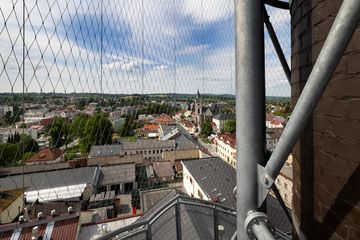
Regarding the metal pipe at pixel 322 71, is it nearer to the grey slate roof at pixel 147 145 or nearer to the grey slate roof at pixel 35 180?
the grey slate roof at pixel 35 180

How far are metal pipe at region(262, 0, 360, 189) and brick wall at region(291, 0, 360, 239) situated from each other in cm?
23

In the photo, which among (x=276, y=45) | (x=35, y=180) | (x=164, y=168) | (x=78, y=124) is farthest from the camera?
(x=164, y=168)

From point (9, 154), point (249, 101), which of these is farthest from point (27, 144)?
point (249, 101)

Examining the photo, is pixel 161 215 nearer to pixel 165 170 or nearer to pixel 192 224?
pixel 192 224

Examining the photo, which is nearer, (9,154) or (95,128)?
(9,154)

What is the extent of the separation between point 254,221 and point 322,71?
517 millimetres

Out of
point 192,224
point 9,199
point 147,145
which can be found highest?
point 9,199

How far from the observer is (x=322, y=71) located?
23.4 inches

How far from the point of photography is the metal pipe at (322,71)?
54 cm

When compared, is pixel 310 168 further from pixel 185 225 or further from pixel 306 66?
pixel 185 225

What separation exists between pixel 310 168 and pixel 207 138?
3637cm

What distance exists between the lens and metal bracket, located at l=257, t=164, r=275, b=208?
788mm

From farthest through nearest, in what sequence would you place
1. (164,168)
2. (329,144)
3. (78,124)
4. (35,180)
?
(164,168) → (35,180) → (78,124) → (329,144)

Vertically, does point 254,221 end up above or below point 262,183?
below
